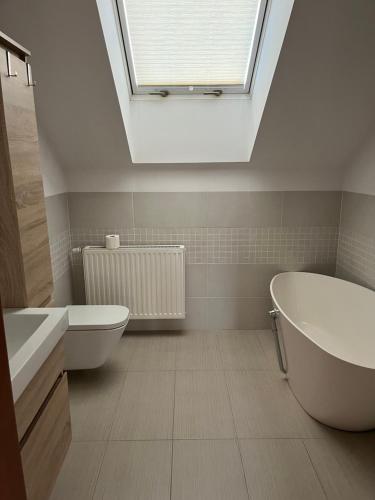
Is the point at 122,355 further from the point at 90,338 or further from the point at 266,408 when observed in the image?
the point at 266,408

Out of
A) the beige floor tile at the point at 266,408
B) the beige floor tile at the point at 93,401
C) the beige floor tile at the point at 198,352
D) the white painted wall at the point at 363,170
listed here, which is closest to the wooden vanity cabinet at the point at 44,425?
the beige floor tile at the point at 93,401

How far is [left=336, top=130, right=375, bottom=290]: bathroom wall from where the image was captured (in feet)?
8.67

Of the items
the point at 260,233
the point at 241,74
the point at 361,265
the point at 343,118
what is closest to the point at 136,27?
the point at 241,74

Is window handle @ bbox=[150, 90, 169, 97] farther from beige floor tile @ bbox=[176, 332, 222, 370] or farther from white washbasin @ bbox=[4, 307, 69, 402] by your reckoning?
beige floor tile @ bbox=[176, 332, 222, 370]

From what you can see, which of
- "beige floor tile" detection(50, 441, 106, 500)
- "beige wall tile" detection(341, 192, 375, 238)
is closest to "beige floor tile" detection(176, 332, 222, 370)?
"beige floor tile" detection(50, 441, 106, 500)

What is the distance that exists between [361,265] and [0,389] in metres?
2.68

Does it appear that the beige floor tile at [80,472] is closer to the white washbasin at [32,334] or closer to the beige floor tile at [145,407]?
the beige floor tile at [145,407]

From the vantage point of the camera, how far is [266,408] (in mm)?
2318

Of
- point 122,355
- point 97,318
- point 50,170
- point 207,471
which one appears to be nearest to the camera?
point 207,471

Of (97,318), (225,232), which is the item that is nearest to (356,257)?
(225,232)

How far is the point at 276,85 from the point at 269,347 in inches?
77.9

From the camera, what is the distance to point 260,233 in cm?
314

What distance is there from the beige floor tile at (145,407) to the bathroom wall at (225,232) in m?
0.72

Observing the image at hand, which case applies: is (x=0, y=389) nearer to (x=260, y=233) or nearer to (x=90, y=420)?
(x=90, y=420)
